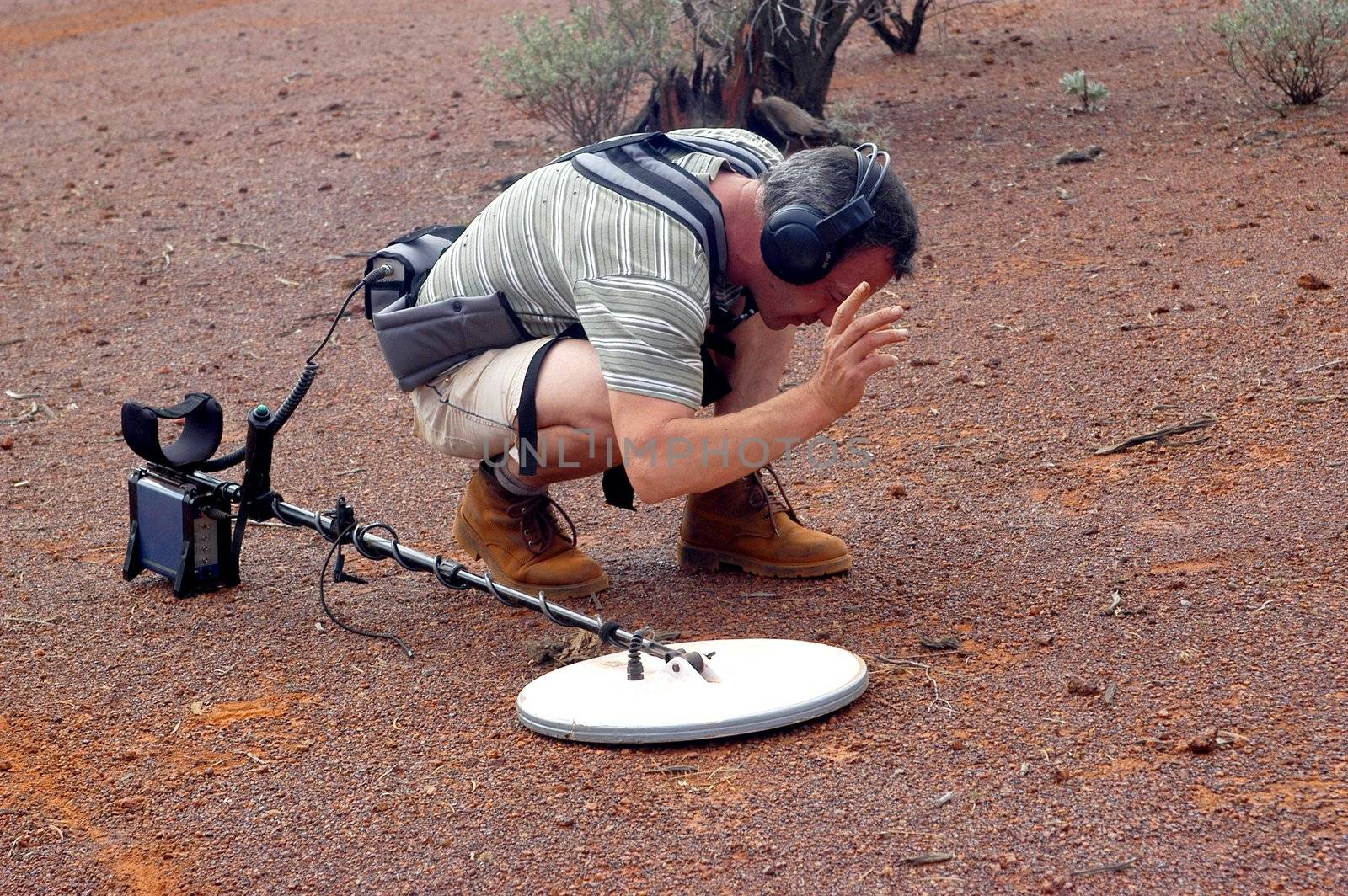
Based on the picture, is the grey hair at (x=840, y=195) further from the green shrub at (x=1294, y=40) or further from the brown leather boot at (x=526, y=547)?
the green shrub at (x=1294, y=40)

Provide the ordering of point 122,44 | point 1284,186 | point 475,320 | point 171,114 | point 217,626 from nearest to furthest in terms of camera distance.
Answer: point 475,320 < point 217,626 < point 1284,186 < point 171,114 < point 122,44

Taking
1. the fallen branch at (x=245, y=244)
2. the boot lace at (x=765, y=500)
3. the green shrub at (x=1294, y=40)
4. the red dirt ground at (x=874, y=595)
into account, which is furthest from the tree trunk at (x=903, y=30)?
the boot lace at (x=765, y=500)

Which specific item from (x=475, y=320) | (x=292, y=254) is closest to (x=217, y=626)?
(x=475, y=320)

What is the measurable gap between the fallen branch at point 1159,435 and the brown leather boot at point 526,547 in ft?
4.70

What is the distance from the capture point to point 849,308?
8.28 feet

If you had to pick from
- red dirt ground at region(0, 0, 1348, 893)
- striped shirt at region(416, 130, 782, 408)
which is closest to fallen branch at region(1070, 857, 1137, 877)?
red dirt ground at region(0, 0, 1348, 893)

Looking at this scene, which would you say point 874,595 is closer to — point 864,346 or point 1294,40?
point 864,346

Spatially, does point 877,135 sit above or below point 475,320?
below

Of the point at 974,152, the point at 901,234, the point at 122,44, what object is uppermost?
the point at 901,234

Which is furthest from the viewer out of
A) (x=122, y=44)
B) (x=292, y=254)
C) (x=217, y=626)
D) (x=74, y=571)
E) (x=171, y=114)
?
(x=122, y=44)

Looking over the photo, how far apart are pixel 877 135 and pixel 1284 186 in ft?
A: 6.72

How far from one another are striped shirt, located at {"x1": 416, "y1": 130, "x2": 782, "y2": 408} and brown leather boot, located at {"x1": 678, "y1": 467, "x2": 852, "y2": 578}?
0.53 meters

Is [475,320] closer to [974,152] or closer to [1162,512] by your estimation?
[1162,512]

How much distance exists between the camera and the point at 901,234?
269 centimetres
